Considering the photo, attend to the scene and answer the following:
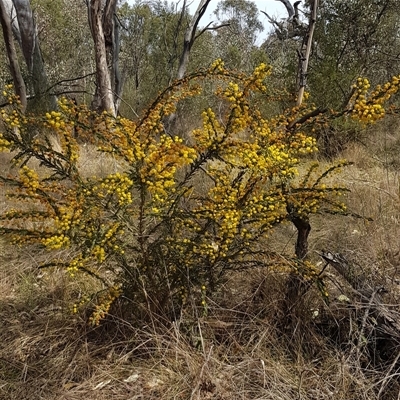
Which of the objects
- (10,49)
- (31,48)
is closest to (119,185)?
(10,49)

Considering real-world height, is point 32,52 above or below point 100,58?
above

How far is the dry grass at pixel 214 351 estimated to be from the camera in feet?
6.05

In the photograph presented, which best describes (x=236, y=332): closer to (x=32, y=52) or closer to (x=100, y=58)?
(x=100, y=58)

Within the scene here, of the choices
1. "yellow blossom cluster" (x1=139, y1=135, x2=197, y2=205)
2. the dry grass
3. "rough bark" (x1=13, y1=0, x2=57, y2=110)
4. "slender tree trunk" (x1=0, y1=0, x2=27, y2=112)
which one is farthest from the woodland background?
"rough bark" (x1=13, y1=0, x2=57, y2=110)

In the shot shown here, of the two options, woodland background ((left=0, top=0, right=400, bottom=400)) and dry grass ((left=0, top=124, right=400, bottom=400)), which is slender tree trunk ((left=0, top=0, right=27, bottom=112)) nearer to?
woodland background ((left=0, top=0, right=400, bottom=400))

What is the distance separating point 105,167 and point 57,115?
11.7 feet

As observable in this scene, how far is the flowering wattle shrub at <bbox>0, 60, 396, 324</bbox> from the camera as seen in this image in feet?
5.31

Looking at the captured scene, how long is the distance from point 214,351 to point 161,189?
3.02ft

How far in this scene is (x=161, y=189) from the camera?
1594 millimetres

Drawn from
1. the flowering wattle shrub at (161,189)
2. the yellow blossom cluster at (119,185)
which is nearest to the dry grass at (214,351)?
the flowering wattle shrub at (161,189)

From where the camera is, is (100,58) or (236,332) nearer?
(236,332)

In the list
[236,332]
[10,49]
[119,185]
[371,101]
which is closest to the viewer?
[119,185]

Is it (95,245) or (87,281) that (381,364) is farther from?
(87,281)

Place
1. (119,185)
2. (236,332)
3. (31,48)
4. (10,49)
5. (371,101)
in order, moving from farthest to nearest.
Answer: (31,48) → (10,49) → (236,332) → (371,101) → (119,185)
